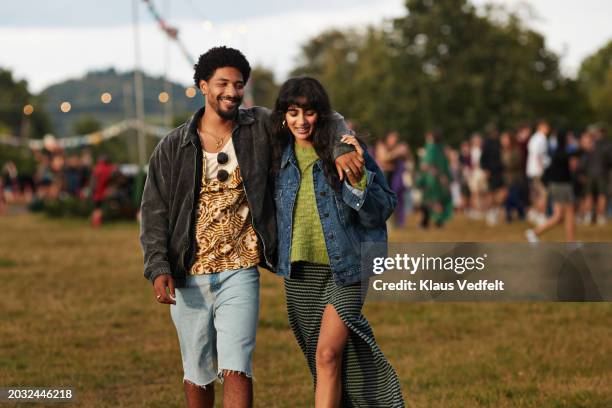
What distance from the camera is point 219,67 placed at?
523 centimetres

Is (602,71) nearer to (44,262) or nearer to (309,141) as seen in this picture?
(44,262)

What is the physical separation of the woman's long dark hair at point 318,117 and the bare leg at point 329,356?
0.61m

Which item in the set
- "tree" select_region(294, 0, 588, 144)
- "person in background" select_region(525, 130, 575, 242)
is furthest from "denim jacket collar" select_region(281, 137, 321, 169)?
"tree" select_region(294, 0, 588, 144)

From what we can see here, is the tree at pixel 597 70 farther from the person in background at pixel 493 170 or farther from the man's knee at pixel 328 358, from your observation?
the man's knee at pixel 328 358

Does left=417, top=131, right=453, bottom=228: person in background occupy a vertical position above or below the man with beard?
below

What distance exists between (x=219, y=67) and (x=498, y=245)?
1860 millimetres

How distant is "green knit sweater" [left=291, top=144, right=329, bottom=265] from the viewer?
17.1 ft

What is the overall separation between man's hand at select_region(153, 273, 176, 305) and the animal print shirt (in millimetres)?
148

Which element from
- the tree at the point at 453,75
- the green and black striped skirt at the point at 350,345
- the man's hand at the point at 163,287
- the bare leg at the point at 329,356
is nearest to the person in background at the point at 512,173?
the green and black striped skirt at the point at 350,345

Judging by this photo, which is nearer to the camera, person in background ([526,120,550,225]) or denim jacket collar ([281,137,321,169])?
denim jacket collar ([281,137,321,169])

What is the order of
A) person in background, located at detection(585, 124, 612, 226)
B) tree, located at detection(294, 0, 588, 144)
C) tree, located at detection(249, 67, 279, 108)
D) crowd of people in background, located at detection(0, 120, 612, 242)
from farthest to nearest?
tree, located at detection(249, 67, 279, 108) < tree, located at detection(294, 0, 588, 144) < person in background, located at detection(585, 124, 612, 226) < crowd of people in background, located at detection(0, 120, 612, 242)

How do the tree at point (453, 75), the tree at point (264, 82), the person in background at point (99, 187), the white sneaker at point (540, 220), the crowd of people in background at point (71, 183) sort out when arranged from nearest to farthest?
the white sneaker at point (540, 220) < the person in background at point (99, 187) < the crowd of people in background at point (71, 183) < the tree at point (453, 75) < the tree at point (264, 82)

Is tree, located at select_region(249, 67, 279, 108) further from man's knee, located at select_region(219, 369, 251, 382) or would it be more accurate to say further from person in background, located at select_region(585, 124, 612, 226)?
man's knee, located at select_region(219, 369, 251, 382)

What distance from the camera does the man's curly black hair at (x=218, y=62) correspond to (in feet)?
17.2
